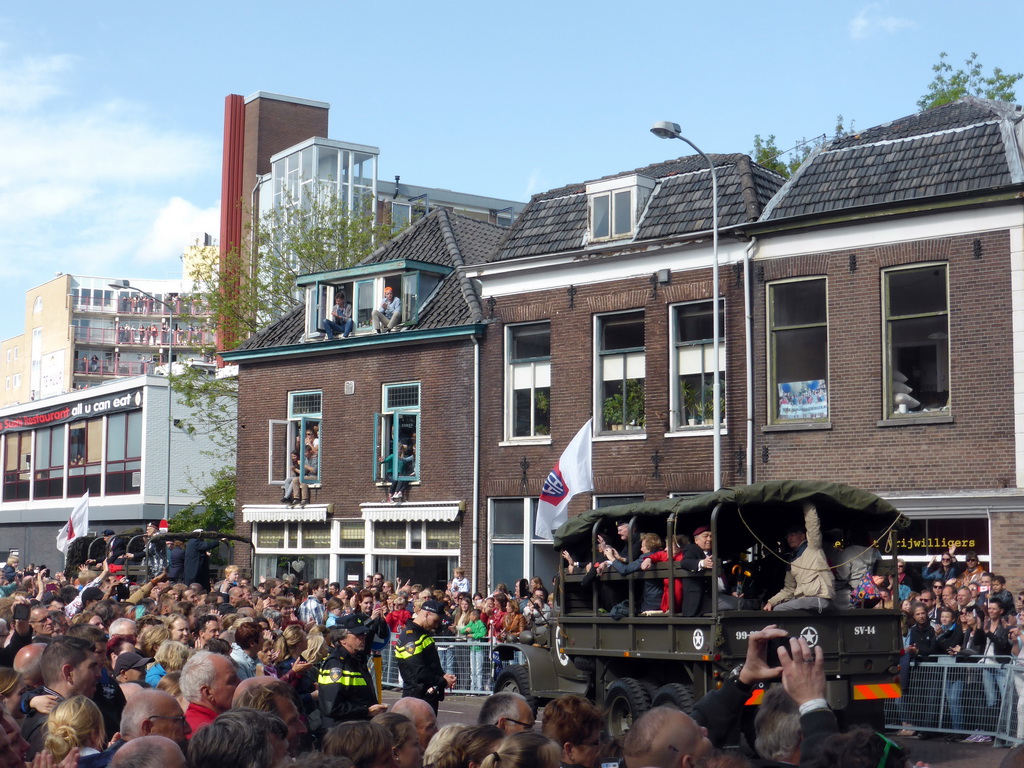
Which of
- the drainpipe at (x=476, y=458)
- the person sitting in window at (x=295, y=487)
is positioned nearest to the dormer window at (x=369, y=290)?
the drainpipe at (x=476, y=458)

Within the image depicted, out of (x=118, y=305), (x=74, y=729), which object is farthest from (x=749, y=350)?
(x=118, y=305)

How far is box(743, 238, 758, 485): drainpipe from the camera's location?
2305 cm

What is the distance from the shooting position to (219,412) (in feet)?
158

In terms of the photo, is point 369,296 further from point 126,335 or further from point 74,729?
point 126,335

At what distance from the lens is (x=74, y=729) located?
5.63 meters

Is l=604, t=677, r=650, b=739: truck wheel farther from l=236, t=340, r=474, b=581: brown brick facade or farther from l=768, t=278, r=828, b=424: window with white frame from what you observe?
l=236, t=340, r=474, b=581: brown brick facade

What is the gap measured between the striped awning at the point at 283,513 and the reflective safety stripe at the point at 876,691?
726 inches

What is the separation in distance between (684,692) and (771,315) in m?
11.3

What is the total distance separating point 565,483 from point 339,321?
11.0 meters

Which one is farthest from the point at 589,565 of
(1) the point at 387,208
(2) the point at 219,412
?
(1) the point at 387,208

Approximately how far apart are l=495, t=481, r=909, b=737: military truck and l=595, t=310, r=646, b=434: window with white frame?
30.2 ft

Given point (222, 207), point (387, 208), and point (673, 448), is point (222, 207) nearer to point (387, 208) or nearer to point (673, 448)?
point (387, 208)

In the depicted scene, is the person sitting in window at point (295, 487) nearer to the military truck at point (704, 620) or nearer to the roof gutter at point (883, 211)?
the roof gutter at point (883, 211)

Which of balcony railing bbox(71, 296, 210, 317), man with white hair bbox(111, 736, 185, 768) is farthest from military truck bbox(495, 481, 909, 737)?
balcony railing bbox(71, 296, 210, 317)
